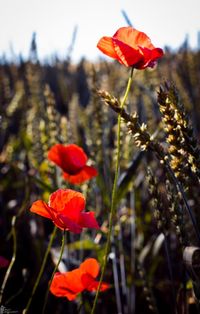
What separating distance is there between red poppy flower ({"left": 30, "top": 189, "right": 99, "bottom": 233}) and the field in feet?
0.14

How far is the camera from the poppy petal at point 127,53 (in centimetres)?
54

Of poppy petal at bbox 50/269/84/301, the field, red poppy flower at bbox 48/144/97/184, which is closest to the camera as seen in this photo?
the field

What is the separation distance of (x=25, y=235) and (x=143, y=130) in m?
1.18

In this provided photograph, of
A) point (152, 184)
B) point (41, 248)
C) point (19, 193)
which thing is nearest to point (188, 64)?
point (19, 193)

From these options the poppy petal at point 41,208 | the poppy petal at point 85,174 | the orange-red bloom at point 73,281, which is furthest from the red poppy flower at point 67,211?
the poppy petal at point 85,174

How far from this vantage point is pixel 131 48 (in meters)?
0.55

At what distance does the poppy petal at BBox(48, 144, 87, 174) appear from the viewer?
30.3 inches

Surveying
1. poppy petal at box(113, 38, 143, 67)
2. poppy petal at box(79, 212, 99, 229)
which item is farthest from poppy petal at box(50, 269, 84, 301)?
poppy petal at box(113, 38, 143, 67)

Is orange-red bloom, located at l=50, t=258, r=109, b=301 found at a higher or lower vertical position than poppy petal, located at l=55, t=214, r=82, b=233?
lower

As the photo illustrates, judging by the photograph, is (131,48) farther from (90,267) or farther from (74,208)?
(90,267)

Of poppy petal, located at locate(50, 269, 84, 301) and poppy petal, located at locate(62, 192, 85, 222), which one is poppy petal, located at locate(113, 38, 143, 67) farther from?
poppy petal, located at locate(50, 269, 84, 301)

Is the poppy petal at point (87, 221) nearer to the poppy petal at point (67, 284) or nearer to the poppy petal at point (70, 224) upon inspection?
the poppy petal at point (70, 224)

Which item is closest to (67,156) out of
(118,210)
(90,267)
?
(90,267)

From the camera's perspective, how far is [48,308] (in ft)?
3.99
